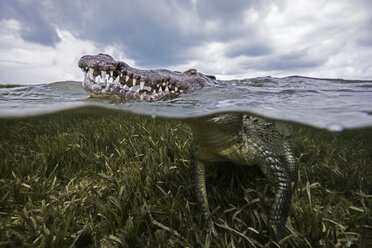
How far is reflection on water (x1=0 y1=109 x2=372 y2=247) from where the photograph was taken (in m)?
1.97

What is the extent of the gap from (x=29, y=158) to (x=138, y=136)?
1847 mm

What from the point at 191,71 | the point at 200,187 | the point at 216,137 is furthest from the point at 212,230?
the point at 191,71

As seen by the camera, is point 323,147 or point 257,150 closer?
Answer: point 257,150

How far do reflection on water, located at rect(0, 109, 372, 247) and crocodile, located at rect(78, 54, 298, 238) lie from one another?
0.17 meters

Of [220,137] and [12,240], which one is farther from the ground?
[220,137]

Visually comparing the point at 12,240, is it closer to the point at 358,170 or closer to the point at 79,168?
the point at 79,168

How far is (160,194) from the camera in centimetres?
250

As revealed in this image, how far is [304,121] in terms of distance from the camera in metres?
2.89

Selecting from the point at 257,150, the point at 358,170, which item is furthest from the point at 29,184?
the point at 358,170

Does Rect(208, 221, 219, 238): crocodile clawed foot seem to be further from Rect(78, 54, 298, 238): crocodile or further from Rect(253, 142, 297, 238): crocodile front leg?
Rect(253, 142, 297, 238): crocodile front leg

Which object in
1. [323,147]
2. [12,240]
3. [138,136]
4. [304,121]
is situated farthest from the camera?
[138,136]

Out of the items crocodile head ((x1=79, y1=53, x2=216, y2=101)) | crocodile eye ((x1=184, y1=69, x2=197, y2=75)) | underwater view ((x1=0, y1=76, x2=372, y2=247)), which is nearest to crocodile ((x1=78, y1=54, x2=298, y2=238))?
crocodile head ((x1=79, y1=53, x2=216, y2=101))

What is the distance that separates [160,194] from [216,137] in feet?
3.37

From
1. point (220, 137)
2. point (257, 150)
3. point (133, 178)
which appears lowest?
point (133, 178)
